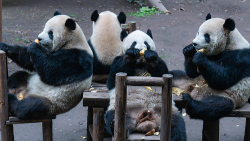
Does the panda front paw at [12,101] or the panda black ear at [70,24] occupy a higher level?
the panda black ear at [70,24]

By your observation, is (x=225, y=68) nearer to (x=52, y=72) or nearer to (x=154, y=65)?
(x=154, y=65)

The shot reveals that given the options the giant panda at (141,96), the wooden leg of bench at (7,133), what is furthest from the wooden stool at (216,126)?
the wooden leg of bench at (7,133)

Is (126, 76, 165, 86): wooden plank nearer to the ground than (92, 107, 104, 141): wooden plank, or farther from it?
farther from it

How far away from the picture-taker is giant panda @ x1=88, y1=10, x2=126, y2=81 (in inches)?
169

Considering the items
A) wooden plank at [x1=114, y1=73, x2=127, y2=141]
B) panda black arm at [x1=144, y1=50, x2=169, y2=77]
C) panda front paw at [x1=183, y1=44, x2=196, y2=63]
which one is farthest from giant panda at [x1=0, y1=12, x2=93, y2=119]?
panda front paw at [x1=183, y1=44, x2=196, y2=63]

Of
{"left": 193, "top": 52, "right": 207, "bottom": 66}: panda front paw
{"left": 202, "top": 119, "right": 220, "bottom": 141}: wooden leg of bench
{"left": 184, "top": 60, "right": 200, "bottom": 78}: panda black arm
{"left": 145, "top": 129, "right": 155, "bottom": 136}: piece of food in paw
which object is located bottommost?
{"left": 202, "top": 119, "right": 220, "bottom": 141}: wooden leg of bench

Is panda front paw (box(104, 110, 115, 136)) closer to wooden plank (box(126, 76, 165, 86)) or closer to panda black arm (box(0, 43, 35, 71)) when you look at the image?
wooden plank (box(126, 76, 165, 86))

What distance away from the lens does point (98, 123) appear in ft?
11.8

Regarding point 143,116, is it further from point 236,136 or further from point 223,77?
point 236,136

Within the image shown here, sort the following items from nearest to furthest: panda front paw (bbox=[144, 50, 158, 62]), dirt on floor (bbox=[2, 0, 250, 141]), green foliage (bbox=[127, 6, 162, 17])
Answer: panda front paw (bbox=[144, 50, 158, 62])
dirt on floor (bbox=[2, 0, 250, 141])
green foliage (bbox=[127, 6, 162, 17])

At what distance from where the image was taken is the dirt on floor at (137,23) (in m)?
4.75

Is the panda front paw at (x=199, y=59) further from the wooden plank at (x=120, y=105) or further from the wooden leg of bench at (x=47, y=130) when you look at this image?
the wooden leg of bench at (x=47, y=130)

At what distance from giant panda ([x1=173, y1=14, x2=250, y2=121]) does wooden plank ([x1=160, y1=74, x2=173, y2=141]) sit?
0.80 m

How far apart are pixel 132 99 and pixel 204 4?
8859 millimetres
